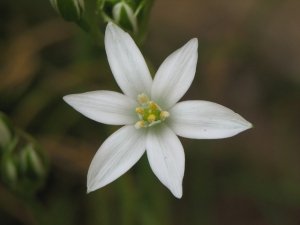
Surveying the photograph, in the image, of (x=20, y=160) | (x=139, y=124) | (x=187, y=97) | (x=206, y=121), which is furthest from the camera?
(x=187, y=97)

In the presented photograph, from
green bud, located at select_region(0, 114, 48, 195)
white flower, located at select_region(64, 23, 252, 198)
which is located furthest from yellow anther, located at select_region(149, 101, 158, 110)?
green bud, located at select_region(0, 114, 48, 195)

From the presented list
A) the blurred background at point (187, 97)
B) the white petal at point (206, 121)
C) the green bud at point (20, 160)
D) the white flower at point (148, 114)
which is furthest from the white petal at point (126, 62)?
the blurred background at point (187, 97)

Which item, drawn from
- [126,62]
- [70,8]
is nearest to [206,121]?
[126,62]

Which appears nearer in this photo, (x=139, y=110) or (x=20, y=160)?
(x=139, y=110)

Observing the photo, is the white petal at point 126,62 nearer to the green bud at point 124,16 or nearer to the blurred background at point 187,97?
the green bud at point 124,16

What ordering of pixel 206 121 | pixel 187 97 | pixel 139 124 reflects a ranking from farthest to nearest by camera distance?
pixel 187 97 < pixel 139 124 < pixel 206 121

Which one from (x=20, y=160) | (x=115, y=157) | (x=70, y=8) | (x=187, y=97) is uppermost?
(x=70, y=8)

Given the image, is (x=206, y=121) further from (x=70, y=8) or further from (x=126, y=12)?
(x=70, y=8)
